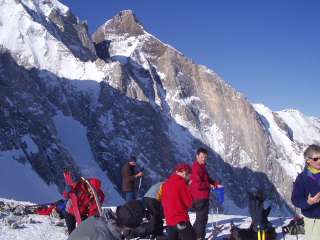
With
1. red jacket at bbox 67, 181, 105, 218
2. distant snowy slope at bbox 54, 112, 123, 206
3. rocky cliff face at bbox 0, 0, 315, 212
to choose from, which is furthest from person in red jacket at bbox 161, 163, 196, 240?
distant snowy slope at bbox 54, 112, 123, 206

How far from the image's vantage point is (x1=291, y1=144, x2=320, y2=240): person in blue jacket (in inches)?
256

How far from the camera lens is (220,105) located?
181 meters

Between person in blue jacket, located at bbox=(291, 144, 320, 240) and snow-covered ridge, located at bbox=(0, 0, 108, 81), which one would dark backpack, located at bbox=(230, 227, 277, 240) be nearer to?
person in blue jacket, located at bbox=(291, 144, 320, 240)

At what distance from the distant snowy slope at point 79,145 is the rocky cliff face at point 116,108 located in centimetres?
28

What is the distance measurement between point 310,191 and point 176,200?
2.56m

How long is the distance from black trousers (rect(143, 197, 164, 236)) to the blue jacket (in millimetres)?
3936

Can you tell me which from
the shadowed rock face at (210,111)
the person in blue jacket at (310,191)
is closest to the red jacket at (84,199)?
the person in blue jacket at (310,191)

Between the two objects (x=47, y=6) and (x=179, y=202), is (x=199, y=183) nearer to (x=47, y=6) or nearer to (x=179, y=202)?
(x=179, y=202)

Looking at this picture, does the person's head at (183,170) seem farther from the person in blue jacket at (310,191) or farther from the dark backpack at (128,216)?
the dark backpack at (128,216)

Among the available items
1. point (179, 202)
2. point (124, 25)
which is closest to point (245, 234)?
point (179, 202)

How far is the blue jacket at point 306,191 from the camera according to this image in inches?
257

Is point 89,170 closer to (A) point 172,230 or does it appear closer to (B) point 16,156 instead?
(B) point 16,156

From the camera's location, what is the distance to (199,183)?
10625mm

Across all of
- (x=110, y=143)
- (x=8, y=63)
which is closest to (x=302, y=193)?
(x=8, y=63)
